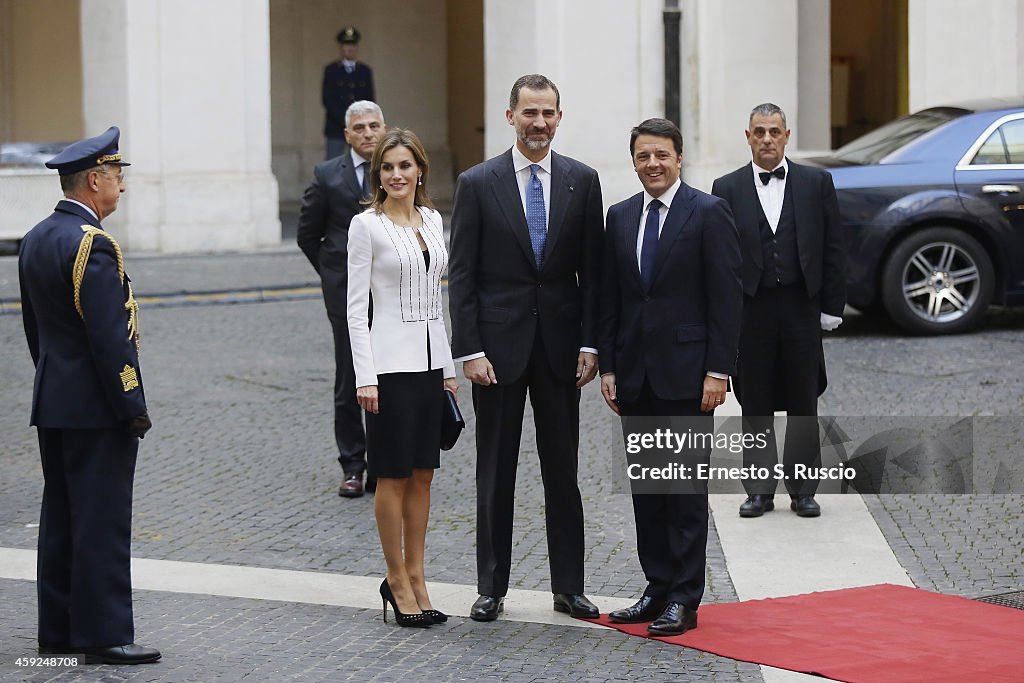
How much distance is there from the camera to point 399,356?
6.47 m

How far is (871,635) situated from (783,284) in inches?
95.0

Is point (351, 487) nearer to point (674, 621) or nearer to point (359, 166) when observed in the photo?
point (359, 166)

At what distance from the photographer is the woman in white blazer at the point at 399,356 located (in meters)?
6.44

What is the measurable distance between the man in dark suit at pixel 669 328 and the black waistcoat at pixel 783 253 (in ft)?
5.55

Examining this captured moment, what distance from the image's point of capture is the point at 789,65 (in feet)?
66.8

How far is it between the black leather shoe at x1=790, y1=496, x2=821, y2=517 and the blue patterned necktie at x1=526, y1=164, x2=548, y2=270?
230cm

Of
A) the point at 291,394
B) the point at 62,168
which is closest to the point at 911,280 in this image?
the point at 291,394

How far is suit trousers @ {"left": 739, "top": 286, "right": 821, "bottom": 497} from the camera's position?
8164mm

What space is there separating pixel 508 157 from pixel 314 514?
246cm

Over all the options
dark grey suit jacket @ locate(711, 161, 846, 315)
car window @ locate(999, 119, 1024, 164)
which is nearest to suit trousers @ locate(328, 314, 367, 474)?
dark grey suit jacket @ locate(711, 161, 846, 315)

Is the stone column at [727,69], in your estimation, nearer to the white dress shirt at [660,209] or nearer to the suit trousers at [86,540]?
the white dress shirt at [660,209]

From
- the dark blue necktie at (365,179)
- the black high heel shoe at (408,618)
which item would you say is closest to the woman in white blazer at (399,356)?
the black high heel shoe at (408,618)

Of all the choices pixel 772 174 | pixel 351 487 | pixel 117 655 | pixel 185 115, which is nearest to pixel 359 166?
pixel 351 487

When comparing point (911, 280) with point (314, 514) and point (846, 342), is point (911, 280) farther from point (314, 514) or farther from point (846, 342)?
point (314, 514)
